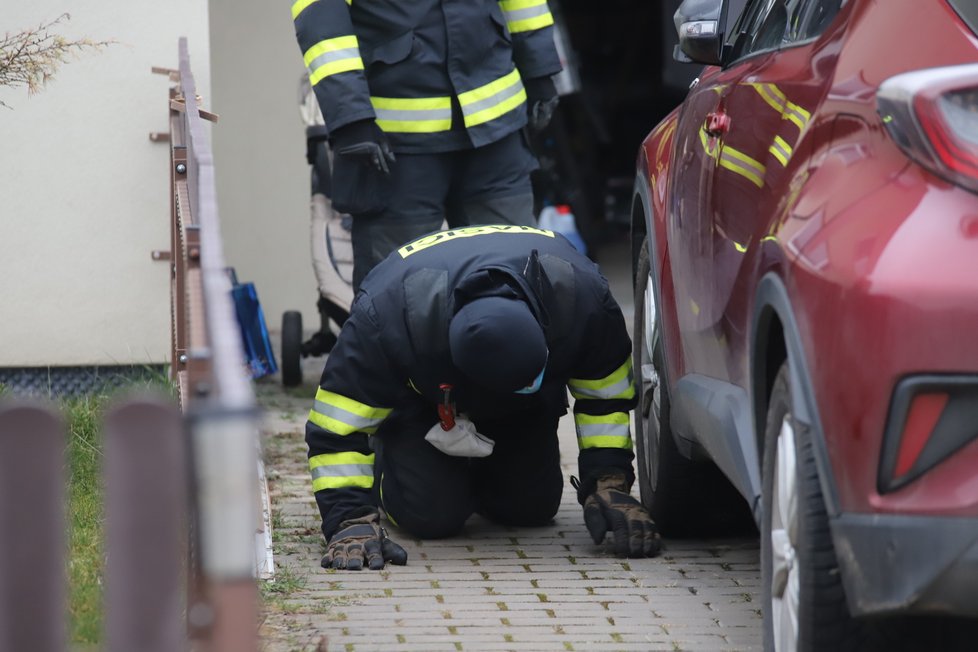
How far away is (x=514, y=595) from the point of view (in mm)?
3885

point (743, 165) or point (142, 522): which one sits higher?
point (743, 165)

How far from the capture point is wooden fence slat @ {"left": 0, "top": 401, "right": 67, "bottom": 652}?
2.02 metres

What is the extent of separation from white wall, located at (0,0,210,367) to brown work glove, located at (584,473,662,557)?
236 centimetres

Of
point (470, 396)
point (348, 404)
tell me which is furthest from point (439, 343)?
point (348, 404)

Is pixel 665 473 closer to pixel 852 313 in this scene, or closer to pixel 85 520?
pixel 85 520

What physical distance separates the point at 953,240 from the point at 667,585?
189cm

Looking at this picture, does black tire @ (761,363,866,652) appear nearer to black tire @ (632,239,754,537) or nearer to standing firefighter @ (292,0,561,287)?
black tire @ (632,239,754,537)

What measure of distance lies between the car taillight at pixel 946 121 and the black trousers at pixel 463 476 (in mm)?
2325

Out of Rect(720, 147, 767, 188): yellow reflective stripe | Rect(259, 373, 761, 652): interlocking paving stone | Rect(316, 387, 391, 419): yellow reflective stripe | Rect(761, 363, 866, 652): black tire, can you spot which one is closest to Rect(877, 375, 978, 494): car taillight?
Rect(761, 363, 866, 652): black tire

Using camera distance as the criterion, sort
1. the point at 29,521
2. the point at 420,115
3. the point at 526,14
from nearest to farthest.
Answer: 1. the point at 29,521
2. the point at 420,115
3. the point at 526,14

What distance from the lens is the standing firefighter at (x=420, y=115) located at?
5.21m

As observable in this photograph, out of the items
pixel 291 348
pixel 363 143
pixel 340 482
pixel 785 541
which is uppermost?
pixel 363 143

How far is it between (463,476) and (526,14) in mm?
1853

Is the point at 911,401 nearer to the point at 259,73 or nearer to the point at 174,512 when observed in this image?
the point at 174,512
